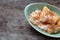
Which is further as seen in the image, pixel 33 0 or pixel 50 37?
pixel 33 0

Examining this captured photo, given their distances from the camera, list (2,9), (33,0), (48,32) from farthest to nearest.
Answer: (33,0) < (2,9) < (48,32)

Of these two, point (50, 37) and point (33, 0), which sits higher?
point (33, 0)

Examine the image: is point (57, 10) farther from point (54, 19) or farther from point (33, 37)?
point (33, 37)

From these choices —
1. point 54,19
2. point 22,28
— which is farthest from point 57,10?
point 22,28
